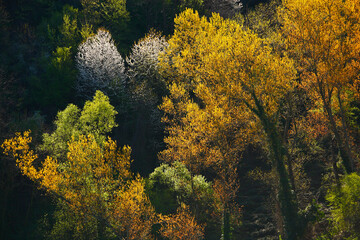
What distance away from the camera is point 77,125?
33.9 metres

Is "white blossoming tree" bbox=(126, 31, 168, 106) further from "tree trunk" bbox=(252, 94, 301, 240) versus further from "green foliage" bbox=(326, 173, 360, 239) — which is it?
"green foliage" bbox=(326, 173, 360, 239)

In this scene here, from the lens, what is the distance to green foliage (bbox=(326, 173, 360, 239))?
64.0 feet

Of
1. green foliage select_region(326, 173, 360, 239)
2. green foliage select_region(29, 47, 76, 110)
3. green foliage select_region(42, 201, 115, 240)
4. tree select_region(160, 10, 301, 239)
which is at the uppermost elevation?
green foliage select_region(29, 47, 76, 110)

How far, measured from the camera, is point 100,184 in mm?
27047

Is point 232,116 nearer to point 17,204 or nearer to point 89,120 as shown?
point 89,120

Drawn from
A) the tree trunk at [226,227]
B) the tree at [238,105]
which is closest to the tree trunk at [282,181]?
the tree at [238,105]

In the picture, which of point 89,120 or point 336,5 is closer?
point 336,5

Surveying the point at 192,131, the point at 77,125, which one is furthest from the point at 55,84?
the point at 192,131

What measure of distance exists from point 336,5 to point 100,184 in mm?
22962

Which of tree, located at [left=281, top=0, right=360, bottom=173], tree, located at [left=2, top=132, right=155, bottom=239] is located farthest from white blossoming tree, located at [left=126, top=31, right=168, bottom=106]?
tree, located at [left=281, top=0, right=360, bottom=173]

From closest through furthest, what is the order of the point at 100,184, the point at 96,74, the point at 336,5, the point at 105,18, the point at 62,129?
1. the point at 336,5
2. the point at 100,184
3. the point at 62,129
4. the point at 96,74
5. the point at 105,18

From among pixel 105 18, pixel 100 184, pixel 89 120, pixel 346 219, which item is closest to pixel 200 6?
pixel 105 18

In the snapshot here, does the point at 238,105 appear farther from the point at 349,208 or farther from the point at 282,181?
the point at 349,208

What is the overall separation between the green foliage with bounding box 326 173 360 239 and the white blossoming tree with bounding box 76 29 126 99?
99.0 feet
